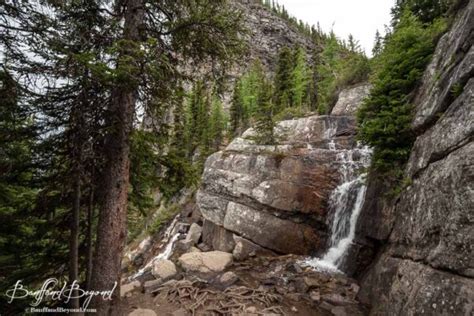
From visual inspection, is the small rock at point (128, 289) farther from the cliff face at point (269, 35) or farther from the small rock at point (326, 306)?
the cliff face at point (269, 35)

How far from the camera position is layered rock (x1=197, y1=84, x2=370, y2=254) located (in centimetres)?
1283

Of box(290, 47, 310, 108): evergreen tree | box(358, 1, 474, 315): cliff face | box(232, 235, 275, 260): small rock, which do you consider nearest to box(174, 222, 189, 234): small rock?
box(232, 235, 275, 260): small rock

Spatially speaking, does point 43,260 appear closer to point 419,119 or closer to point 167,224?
point 419,119

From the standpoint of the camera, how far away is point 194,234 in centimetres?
1775

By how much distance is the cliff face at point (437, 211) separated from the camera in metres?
4.20

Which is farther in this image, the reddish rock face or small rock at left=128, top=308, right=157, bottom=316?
the reddish rock face

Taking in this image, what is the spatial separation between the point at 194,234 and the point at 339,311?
11914 millimetres

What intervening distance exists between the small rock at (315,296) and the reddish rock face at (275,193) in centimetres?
413

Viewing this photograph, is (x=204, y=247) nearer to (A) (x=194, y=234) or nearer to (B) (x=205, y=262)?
(A) (x=194, y=234)

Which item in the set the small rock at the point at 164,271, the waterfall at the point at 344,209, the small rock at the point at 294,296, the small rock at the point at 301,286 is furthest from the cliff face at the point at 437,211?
the small rock at the point at 164,271

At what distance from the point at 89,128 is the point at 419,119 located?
7.85 meters

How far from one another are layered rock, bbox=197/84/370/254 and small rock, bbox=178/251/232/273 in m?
1.96

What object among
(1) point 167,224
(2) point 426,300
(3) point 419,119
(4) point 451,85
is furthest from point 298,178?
(1) point 167,224

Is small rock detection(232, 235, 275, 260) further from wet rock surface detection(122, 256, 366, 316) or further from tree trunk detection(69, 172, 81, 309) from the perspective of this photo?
tree trunk detection(69, 172, 81, 309)
